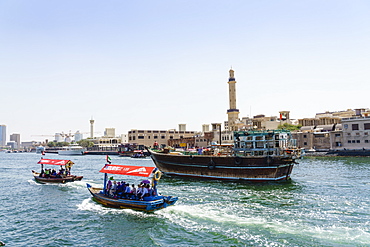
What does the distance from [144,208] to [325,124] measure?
315ft

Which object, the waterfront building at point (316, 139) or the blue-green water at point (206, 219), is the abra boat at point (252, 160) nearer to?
the blue-green water at point (206, 219)

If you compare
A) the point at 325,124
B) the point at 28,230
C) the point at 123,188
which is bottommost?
the point at 28,230

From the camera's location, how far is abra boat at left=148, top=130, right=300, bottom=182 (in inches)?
1330

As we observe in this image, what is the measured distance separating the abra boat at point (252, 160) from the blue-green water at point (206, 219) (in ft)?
14.4

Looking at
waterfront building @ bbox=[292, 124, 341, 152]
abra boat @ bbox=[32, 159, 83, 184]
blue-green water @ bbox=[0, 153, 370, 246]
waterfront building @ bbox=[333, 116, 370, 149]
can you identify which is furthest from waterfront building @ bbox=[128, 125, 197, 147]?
blue-green water @ bbox=[0, 153, 370, 246]

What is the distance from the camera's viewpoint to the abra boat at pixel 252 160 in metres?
33.8

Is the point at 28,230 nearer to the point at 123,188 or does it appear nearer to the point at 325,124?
the point at 123,188

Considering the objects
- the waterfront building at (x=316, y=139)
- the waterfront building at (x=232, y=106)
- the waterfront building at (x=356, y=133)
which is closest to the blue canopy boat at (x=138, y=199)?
the waterfront building at (x=356, y=133)

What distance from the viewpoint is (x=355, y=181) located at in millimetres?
33250

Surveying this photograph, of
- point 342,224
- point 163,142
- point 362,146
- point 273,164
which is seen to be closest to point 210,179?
point 273,164

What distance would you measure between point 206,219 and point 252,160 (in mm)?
16722

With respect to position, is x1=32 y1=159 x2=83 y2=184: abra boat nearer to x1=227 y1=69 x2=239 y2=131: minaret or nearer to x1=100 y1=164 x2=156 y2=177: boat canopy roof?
x1=100 y1=164 x2=156 y2=177: boat canopy roof

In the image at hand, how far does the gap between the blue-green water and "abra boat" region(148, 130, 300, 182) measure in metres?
4.40

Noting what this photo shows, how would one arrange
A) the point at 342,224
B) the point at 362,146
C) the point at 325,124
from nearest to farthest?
the point at 342,224 → the point at 362,146 → the point at 325,124
